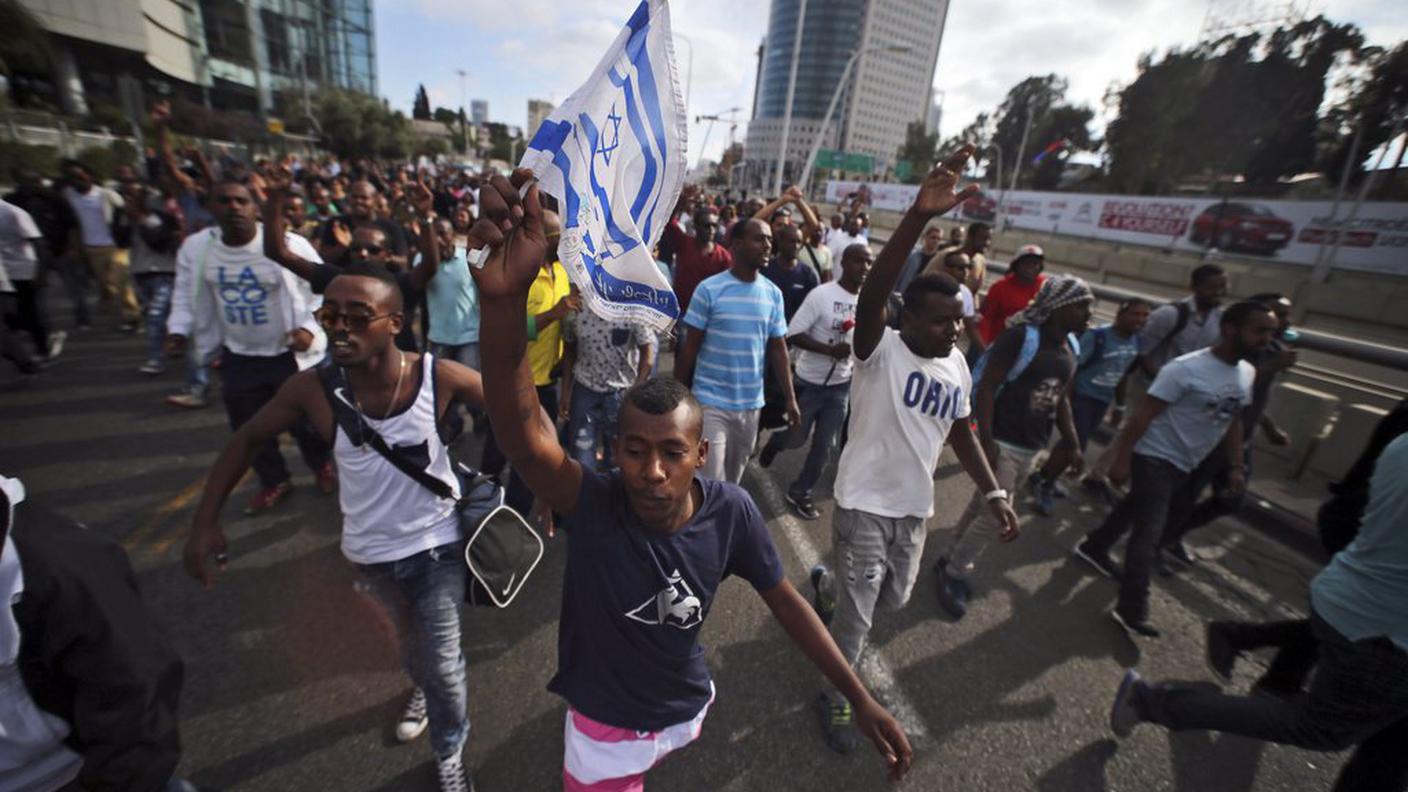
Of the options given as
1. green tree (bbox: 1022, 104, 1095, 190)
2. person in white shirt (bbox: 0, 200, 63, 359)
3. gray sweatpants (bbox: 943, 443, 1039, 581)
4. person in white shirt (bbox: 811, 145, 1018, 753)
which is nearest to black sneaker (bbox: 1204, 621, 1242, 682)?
gray sweatpants (bbox: 943, 443, 1039, 581)

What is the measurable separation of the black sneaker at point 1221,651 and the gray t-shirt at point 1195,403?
0.92 metres

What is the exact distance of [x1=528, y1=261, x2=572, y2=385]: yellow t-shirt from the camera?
3689mm

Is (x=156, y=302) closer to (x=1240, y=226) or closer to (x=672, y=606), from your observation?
(x=672, y=606)

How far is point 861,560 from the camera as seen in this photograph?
2598mm

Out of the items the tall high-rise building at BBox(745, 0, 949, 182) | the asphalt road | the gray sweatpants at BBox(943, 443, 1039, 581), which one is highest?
the tall high-rise building at BBox(745, 0, 949, 182)

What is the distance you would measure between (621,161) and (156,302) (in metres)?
7.17

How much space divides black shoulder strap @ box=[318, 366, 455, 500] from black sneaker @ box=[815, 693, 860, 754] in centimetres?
192

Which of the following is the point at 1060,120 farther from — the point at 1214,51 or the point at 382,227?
the point at 382,227

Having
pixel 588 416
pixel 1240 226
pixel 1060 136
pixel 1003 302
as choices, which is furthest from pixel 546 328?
pixel 1060 136

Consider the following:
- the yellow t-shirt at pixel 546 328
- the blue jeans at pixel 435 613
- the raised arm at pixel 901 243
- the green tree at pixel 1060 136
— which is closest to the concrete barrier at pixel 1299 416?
the raised arm at pixel 901 243

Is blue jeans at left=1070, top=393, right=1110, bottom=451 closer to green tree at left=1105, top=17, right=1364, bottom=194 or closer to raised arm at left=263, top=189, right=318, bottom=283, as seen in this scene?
raised arm at left=263, top=189, right=318, bottom=283

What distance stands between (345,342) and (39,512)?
0.86 m

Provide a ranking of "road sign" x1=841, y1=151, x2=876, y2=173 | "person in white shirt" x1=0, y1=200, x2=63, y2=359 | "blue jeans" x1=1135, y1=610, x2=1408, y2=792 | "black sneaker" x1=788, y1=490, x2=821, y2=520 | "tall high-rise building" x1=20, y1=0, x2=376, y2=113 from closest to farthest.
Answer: "blue jeans" x1=1135, y1=610, x2=1408, y2=792 → "black sneaker" x1=788, y1=490, x2=821, y2=520 → "person in white shirt" x1=0, y1=200, x2=63, y2=359 → "tall high-rise building" x1=20, y1=0, x2=376, y2=113 → "road sign" x1=841, y1=151, x2=876, y2=173

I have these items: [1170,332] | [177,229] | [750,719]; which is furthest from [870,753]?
[177,229]
